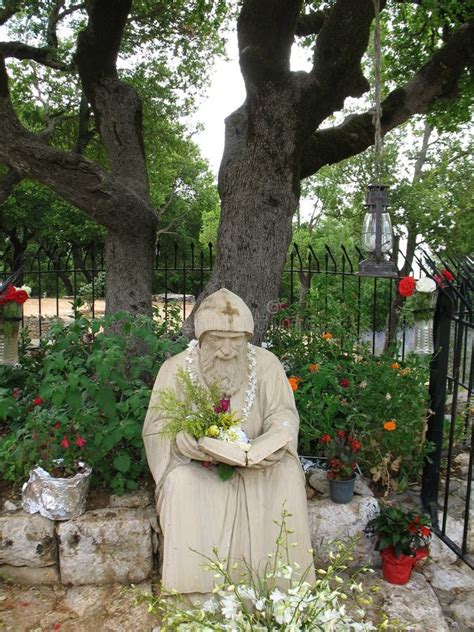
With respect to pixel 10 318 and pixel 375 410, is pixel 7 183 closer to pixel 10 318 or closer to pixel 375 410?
pixel 10 318

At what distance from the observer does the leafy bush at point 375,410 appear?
359 centimetres

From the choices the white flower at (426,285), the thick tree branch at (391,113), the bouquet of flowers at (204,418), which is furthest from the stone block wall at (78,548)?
the thick tree branch at (391,113)

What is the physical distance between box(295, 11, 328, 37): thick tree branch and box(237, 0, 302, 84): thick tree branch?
1.61m

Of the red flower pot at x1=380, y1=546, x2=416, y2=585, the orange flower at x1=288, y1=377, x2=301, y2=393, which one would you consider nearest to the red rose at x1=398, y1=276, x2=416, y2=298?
the orange flower at x1=288, y1=377, x2=301, y2=393

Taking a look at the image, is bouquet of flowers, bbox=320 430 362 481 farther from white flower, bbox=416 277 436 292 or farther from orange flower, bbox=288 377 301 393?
white flower, bbox=416 277 436 292

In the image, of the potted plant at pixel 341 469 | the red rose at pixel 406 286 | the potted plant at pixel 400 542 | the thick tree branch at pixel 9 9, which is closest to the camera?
the potted plant at pixel 400 542

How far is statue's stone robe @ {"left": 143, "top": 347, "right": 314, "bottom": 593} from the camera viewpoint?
2.55 metres

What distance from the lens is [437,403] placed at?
3.66 m

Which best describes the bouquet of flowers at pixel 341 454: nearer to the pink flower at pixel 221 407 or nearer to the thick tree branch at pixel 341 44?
the pink flower at pixel 221 407

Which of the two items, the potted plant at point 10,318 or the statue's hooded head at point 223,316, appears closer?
the statue's hooded head at point 223,316

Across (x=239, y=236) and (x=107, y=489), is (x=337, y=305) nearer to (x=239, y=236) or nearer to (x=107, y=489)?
(x=239, y=236)

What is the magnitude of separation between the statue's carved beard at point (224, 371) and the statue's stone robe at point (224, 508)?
14cm

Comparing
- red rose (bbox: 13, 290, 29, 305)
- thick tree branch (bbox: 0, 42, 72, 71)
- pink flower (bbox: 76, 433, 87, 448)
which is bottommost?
pink flower (bbox: 76, 433, 87, 448)

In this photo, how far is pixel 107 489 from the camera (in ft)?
11.2
